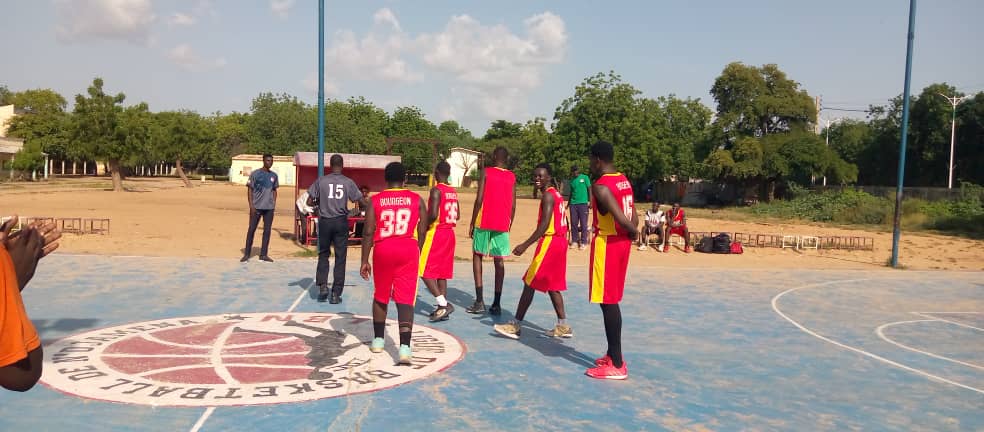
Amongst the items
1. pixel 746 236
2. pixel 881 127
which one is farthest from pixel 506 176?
pixel 881 127

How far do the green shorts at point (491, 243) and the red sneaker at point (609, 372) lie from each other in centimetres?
252

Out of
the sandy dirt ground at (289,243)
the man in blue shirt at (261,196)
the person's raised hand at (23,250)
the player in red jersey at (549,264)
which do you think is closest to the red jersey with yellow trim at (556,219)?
the player in red jersey at (549,264)

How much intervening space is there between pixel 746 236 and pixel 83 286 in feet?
63.7

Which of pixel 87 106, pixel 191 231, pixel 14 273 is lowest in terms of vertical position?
pixel 191 231

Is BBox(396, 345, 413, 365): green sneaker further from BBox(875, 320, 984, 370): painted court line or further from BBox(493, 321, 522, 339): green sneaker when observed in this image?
BBox(875, 320, 984, 370): painted court line

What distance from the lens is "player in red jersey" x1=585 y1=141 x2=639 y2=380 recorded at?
238 inches

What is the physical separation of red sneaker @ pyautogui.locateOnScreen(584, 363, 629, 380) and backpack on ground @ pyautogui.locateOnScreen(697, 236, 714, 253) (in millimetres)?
13712

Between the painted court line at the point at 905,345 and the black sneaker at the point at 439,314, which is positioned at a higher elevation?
the black sneaker at the point at 439,314

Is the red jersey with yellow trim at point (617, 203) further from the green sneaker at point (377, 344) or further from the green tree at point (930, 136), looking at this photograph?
the green tree at point (930, 136)

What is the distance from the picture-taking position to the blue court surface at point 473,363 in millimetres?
5078

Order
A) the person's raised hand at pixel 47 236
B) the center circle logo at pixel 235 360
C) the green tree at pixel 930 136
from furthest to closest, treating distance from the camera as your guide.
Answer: the green tree at pixel 930 136, the center circle logo at pixel 235 360, the person's raised hand at pixel 47 236

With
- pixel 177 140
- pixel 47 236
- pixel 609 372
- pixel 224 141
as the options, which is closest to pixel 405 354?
pixel 609 372

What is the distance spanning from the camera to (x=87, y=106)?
4350 centimetres

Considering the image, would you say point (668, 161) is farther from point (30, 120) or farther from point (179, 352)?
point (30, 120)
